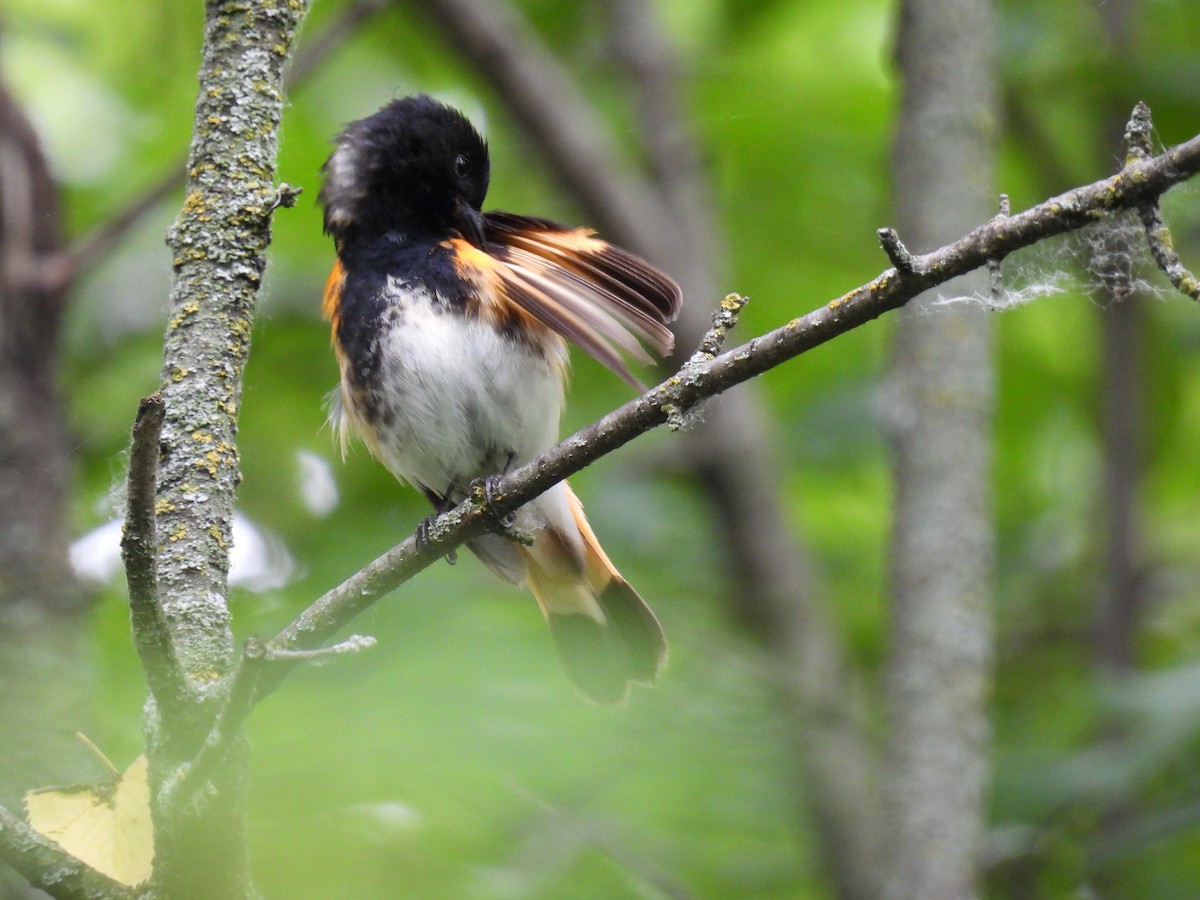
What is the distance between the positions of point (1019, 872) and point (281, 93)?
11.0ft

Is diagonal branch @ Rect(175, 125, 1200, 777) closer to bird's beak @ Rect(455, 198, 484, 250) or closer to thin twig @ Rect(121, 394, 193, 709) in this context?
thin twig @ Rect(121, 394, 193, 709)

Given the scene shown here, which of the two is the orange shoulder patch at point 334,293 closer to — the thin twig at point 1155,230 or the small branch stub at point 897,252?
the small branch stub at point 897,252

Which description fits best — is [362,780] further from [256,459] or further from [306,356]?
[306,356]

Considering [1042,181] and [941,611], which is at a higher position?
[1042,181]

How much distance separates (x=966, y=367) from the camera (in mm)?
4230

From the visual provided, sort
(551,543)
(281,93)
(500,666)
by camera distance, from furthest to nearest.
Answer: (551,543) < (281,93) < (500,666)

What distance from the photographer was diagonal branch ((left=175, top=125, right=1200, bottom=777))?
1571 millimetres

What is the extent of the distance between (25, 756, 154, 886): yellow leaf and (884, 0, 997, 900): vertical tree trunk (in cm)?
249

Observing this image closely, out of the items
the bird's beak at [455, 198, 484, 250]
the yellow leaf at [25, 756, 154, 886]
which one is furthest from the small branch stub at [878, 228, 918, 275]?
the bird's beak at [455, 198, 484, 250]

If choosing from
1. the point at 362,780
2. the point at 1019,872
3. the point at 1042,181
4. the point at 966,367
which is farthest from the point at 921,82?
the point at 362,780

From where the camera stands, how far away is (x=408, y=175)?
3.70 meters

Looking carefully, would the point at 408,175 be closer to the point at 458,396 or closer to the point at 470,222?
the point at 470,222

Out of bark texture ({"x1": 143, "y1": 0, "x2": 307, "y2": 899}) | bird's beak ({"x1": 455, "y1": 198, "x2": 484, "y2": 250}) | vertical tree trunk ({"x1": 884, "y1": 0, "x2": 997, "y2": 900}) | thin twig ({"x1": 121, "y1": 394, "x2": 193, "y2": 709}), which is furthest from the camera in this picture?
vertical tree trunk ({"x1": 884, "y1": 0, "x2": 997, "y2": 900})

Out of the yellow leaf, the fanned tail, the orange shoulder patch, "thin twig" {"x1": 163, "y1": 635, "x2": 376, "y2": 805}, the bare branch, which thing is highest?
the bare branch
